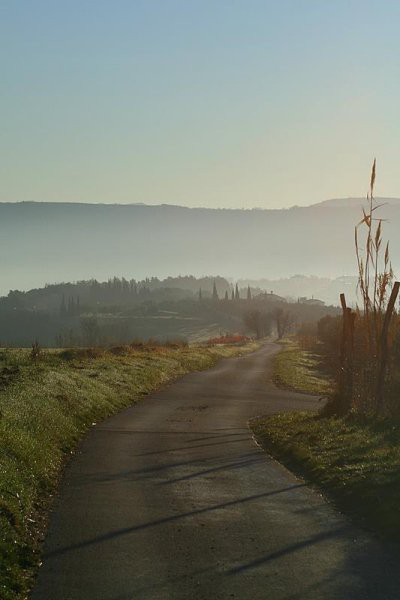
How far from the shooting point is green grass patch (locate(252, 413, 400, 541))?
12.6 m

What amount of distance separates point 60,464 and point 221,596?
9029 mm

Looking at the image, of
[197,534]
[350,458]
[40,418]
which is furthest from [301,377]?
[197,534]

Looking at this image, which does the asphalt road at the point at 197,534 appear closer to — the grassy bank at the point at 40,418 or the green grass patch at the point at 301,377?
the grassy bank at the point at 40,418

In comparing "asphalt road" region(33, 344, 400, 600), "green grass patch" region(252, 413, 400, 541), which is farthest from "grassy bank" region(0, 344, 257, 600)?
"green grass patch" region(252, 413, 400, 541)

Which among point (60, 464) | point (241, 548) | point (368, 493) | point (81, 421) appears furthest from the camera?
point (81, 421)

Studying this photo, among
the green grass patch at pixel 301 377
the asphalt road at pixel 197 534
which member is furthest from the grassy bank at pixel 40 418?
the green grass patch at pixel 301 377

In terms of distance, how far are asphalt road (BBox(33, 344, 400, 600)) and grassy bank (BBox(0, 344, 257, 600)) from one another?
1.16ft

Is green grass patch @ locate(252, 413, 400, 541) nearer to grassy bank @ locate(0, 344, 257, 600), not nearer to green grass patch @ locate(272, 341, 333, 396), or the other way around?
grassy bank @ locate(0, 344, 257, 600)

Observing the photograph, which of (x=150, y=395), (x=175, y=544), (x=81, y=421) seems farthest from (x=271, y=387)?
(x=175, y=544)

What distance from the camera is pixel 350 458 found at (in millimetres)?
16406

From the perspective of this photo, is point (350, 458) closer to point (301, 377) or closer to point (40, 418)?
point (40, 418)

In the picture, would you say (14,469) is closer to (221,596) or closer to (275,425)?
(221,596)

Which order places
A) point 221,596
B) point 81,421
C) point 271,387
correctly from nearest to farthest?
point 221,596
point 81,421
point 271,387

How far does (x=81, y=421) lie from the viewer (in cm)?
2375
